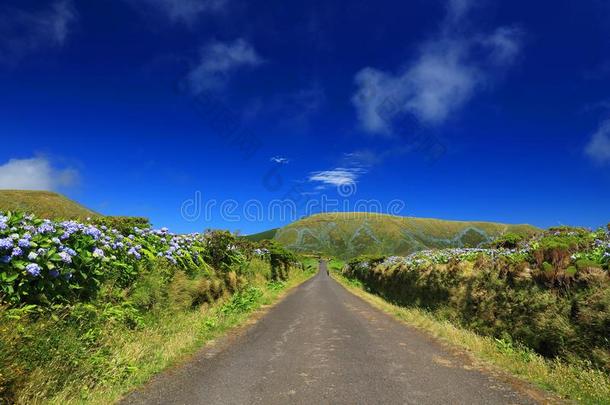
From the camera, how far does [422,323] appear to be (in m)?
13.2

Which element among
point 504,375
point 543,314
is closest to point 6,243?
point 504,375

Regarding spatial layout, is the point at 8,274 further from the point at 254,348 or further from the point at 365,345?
the point at 365,345

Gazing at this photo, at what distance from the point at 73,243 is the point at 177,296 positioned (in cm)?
425

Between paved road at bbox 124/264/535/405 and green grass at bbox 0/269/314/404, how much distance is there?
1.20ft

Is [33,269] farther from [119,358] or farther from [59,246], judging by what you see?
[119,358]

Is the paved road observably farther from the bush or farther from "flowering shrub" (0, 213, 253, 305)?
the bush

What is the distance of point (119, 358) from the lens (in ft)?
22.1

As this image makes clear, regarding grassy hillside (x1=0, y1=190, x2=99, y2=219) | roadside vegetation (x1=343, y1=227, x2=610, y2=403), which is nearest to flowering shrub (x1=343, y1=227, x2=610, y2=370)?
roadside vegetation (x1=343, y1=227, x2=610, y2=403)

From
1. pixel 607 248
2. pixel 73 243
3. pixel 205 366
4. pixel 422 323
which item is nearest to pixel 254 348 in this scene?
pixel 205 366

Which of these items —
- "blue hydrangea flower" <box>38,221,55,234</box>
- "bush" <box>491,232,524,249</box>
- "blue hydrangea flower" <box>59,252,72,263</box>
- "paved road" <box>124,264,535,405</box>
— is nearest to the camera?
"paved road" <box>124,264,535,405</box>

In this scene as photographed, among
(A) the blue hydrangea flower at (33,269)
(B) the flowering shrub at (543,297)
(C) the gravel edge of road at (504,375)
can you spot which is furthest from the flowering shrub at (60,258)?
(B) the flowering shrub at (543,297)

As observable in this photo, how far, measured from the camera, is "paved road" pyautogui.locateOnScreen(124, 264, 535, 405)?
19.1ft

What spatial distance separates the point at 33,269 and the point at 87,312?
134 cm

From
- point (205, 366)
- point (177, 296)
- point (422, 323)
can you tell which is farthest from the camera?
point (422, 323)
